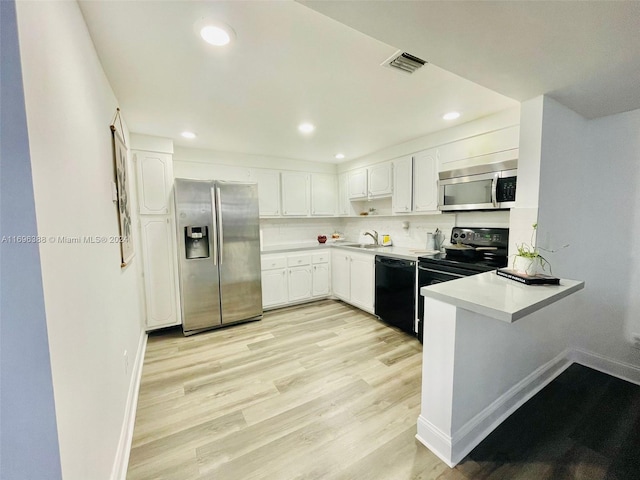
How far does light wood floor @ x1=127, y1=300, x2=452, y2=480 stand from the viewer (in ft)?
4.75

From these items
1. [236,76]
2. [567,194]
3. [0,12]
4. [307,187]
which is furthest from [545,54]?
[307,187]

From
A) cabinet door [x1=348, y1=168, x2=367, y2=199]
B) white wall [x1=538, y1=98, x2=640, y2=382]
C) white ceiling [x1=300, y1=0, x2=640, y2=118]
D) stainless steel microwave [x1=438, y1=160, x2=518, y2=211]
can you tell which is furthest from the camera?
cabinet door [x1=348, y1=168, x2=367, y2=199]

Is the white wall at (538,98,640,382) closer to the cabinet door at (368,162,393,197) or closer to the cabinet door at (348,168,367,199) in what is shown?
the cabinet door at (368,162,393,197)

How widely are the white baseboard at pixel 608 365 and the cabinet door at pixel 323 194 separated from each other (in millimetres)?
3501

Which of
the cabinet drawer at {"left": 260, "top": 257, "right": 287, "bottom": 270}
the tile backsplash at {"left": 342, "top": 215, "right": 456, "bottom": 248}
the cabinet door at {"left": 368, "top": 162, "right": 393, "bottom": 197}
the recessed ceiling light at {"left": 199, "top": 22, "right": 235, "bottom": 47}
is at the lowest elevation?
the cabinet drawer at {"left": 260, "top": 257, "right": 287, "bottom": 270}

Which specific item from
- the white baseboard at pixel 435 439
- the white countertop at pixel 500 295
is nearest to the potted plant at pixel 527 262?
the white countertop at pixel 500 295

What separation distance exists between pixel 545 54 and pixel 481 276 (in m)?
1.29

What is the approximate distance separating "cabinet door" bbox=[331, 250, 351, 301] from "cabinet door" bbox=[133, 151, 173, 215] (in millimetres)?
2435

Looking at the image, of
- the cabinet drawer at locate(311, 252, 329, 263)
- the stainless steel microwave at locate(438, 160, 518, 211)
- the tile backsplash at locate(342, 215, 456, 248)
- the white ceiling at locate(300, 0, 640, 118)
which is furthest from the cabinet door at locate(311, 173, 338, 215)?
the white ceiling at locate(300, 0, 640, 118)

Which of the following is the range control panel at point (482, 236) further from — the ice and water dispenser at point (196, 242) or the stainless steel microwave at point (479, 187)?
the ice and water dispenser at point (196, 242)

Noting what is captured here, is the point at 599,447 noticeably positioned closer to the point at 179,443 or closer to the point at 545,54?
the point at 545,54

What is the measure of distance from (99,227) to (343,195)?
12.0 ft

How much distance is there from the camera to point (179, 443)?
160 centimetres

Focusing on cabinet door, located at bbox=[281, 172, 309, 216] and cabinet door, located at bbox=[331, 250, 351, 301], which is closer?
cabinet door, located at bbox=[331, 250, 351, 301]
